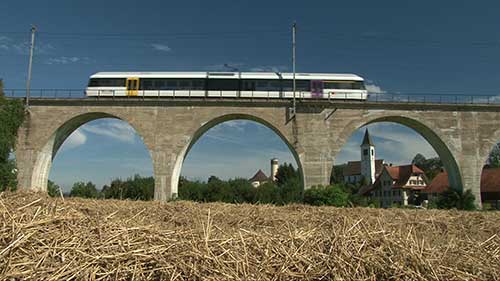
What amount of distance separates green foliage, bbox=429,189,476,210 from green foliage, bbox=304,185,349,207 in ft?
26.9

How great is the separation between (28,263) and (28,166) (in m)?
28.5

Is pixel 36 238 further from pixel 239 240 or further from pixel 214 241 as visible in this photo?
pixel 239 240

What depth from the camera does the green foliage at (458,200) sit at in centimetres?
2602

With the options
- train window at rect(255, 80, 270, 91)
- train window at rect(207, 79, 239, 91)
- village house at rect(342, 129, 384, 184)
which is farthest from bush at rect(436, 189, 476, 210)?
village house at rect(342, 129, 384, 184)

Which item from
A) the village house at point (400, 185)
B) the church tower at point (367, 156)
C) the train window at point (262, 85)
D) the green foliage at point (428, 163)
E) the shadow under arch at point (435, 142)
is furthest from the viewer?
the church tower at point (367, 156)

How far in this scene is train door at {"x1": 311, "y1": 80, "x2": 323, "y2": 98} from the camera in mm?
27812

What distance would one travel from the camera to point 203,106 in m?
28.1

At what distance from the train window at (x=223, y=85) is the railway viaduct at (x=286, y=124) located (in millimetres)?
971

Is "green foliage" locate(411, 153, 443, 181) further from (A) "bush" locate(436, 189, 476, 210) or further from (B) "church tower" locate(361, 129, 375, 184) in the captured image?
(A) "bush" locate(436, 189, 476, 210)

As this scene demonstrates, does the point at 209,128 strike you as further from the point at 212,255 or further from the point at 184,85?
the point at 212,255

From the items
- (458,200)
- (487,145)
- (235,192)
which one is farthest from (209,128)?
(487,145)

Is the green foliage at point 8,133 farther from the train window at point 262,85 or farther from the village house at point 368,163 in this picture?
the village house at point 368,163

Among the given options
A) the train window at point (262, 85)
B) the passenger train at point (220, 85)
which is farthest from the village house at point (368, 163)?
the train window at point (262, 85)

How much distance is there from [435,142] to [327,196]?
11.1 m
